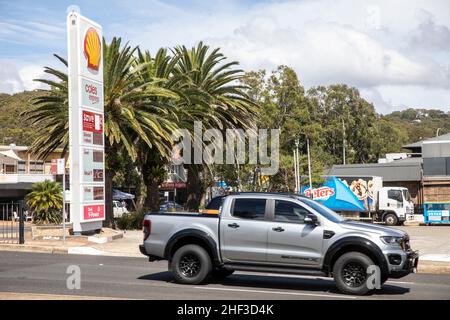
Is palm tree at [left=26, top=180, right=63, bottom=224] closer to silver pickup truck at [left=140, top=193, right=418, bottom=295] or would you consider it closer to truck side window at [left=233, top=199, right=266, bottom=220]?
silver pickup truck at [left=140, top=193, right=418, bottom=295]

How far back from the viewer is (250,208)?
12867mm

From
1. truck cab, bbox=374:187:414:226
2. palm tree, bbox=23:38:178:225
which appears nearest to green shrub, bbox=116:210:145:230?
palm tree, bbox=23:38:178:225

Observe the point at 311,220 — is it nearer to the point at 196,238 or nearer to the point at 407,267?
the point at 407,267

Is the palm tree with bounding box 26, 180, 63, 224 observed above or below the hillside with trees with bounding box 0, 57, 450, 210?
below

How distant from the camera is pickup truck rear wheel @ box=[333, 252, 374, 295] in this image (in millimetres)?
11883

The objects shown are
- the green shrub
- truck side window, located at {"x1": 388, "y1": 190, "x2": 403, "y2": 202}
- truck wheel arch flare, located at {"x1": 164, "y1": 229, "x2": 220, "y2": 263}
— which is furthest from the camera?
truck side window, located at {"x1": 388, "y1": 190, "x2": 403, "y2": 202}

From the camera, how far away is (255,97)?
47906 millimetres

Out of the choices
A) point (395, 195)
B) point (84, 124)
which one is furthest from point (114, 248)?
point (395, 195)

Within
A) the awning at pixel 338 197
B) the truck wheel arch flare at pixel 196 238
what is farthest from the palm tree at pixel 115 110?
the truck wheel arch flare at pixel 196 238

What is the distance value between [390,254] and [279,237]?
2109 millimetres

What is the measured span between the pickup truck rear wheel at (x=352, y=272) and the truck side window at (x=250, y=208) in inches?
71.3

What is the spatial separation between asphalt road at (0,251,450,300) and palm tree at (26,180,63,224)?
39.4ft

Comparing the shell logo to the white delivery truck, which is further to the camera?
the white delivery truck
